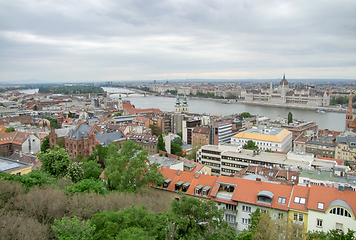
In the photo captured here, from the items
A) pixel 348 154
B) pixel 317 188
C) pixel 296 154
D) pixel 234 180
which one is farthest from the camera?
pixel 348 154

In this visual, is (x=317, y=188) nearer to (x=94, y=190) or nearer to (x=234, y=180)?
(x=234, y=180)

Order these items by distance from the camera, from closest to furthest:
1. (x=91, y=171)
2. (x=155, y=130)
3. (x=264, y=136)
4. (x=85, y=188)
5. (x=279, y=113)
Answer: (x=85, y=188)
(x=91, y=171)
(x=264, y=136)
(x=155, y=130)
(x=279, y=113)

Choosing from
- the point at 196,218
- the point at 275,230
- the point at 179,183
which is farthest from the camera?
the point at 179,183

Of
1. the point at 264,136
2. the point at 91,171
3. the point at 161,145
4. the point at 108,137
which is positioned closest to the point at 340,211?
the point at 91,171

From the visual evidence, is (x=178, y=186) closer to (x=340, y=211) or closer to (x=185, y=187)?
(x=185, y=187)

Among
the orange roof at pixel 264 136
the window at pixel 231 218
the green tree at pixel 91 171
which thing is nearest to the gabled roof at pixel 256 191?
the window at pixel 231 218

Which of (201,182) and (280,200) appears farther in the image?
(201,182)

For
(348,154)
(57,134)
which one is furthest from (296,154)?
(57,134)

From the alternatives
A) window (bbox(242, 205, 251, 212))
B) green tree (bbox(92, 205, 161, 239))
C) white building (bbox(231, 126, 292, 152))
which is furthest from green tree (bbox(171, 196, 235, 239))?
white building (bbox(231, 126, 292, 152))
